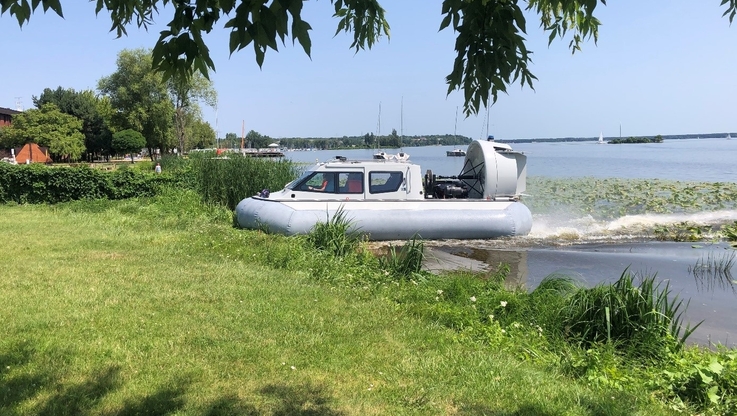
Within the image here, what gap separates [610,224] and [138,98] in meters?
42.3

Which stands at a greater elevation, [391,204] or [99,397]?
[391,204]

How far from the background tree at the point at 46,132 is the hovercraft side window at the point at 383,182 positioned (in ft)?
127

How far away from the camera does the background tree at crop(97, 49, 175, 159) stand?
44.3m

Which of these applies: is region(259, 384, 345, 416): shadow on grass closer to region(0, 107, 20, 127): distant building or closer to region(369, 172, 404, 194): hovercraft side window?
region(369, 172, 404, 194): hovercraft side window

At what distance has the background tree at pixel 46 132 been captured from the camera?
40.9 metres

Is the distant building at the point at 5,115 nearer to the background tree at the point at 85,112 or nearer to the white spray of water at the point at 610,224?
the background tree at the point at 85,112

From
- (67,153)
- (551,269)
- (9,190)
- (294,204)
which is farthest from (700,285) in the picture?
(67,153)

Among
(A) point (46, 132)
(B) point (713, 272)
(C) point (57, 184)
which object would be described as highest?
(A) point (46, 132)

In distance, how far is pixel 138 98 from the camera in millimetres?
45375

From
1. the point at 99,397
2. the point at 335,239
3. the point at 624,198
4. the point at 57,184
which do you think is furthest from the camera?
the point at 624,198

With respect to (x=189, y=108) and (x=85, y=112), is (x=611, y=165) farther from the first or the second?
(x=85, y=112)

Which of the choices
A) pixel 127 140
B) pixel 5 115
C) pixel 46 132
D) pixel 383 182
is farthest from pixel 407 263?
pixel 5 115

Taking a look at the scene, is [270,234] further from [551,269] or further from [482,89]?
[482,89]

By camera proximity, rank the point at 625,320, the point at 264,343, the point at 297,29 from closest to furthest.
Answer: the point at 297,29 < the point at 264,343 < the point at 625,320
